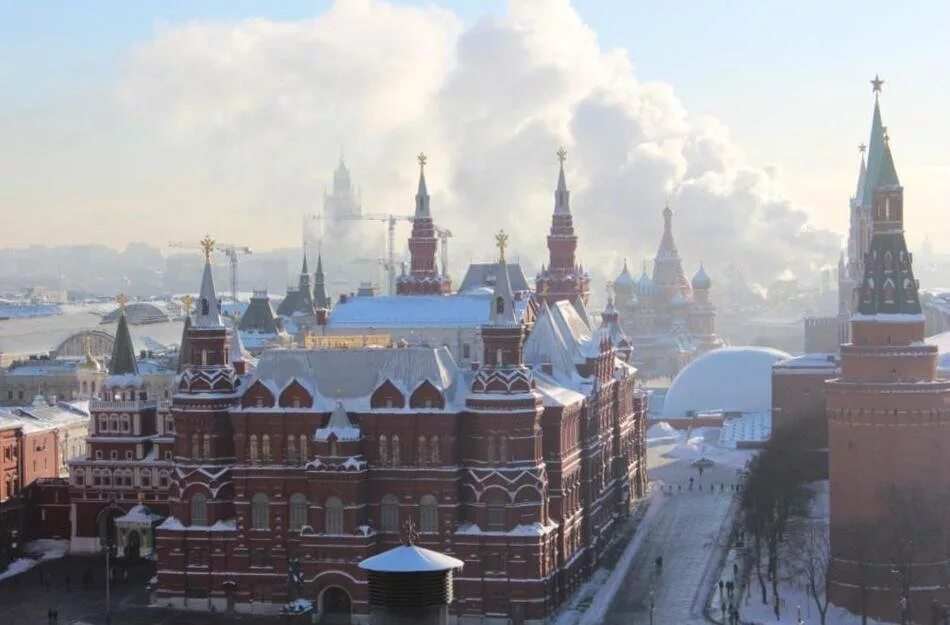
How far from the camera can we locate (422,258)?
132m

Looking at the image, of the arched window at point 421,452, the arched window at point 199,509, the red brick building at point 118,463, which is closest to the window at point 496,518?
the arched window at point 421,452

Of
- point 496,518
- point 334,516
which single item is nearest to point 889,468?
point 496,518

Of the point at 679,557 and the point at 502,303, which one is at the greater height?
the point at 502,303

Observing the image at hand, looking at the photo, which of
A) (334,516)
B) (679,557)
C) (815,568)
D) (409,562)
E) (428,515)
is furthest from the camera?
(679,557)

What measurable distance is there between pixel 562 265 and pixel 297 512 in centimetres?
5050

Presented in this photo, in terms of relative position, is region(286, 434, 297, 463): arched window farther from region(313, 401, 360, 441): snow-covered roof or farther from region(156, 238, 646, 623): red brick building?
region(313, 401, 360, 441): snow-covered roof

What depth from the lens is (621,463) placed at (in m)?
102

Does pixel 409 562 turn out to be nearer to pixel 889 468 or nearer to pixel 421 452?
pixel 421 452

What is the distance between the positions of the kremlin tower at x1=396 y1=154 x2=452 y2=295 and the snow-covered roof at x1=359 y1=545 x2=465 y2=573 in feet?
320

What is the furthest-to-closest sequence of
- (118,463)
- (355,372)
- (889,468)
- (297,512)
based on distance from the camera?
(118,463) < (355,372) < (297,512) < (889,468)

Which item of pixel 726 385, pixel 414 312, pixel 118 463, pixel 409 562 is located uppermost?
pixel 414 312

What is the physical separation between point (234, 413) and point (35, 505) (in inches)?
973

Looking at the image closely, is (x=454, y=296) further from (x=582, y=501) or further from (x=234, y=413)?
(x=234, y=413)

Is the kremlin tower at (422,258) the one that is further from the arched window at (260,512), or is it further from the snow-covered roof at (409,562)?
the snow-covered roof at (409,562)
